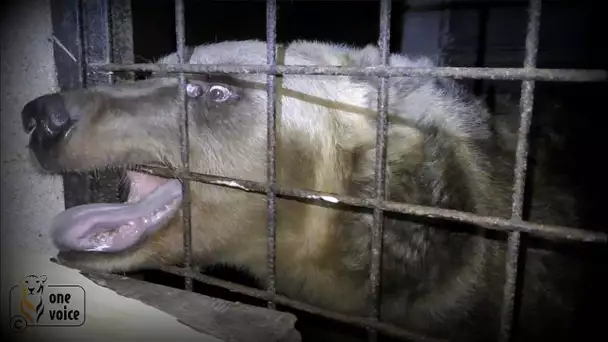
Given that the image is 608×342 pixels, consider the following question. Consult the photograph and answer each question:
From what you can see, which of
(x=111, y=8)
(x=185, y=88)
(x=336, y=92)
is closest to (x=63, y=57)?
(x=111, y=8)

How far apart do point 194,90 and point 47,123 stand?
16.4 inches

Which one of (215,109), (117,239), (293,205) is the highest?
(215,109)

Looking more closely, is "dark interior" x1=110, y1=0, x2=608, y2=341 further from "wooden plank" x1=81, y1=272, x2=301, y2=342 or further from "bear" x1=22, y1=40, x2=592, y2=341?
"wooden plank" x1=81, y1=272, x2=301, y2=342

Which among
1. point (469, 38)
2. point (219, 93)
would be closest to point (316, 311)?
point (219, 93)

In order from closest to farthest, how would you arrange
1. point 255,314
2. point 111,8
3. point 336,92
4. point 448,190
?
point 255,314 < point 448,190 < point 336,92 < point 111,8

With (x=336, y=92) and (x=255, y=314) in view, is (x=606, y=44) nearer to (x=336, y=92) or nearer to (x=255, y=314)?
(x=336, y=92)

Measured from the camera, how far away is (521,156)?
1.10m

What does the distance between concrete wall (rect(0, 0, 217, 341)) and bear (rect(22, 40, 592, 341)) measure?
0.46ft

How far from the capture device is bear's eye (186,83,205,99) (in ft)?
5.42

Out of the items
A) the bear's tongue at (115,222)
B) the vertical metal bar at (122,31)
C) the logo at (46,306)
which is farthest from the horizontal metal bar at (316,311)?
the vertical metal bar at (122,31)

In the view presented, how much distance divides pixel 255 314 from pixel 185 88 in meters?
0.65

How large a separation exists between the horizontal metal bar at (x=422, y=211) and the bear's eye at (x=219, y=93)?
26 cm

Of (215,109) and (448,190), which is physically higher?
(215,109)

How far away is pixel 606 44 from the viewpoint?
11.0 ft
